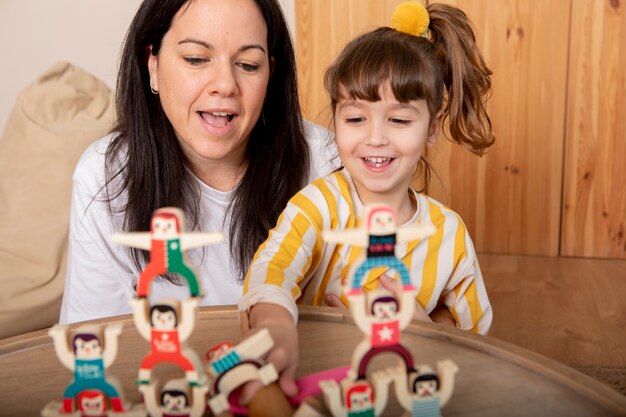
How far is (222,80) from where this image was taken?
1.29 meters

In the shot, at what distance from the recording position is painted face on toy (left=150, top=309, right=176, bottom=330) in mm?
661

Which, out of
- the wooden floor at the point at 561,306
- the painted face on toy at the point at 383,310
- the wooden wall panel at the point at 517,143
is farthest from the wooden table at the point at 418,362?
the wooden wall panel at the point at 517,143

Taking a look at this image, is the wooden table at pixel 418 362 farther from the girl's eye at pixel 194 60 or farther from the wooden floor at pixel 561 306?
the wooden floor at pixel 561 306

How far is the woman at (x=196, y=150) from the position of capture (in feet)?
4.34

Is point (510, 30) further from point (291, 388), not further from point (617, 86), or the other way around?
point (291, 388)

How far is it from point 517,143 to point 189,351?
2.48m

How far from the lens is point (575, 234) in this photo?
3.02 m

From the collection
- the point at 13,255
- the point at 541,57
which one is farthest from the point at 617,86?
the point at 13,255

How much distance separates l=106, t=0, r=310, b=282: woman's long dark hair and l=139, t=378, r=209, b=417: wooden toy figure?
71 centimetres

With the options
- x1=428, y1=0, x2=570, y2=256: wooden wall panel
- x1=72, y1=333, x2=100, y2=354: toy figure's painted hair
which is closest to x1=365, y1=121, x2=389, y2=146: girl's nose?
x1=72, y1=333, x2=100, y2=354: toy figure's painted hair

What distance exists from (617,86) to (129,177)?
2.11 meters

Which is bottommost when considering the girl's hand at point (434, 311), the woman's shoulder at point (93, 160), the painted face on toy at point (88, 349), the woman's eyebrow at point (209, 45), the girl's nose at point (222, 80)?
the girl's hand at point (434, 311)

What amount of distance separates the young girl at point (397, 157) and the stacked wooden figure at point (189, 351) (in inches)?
15.4

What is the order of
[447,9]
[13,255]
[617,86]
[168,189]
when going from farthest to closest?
[617,86], [13,255], [168,189], [447,9]
